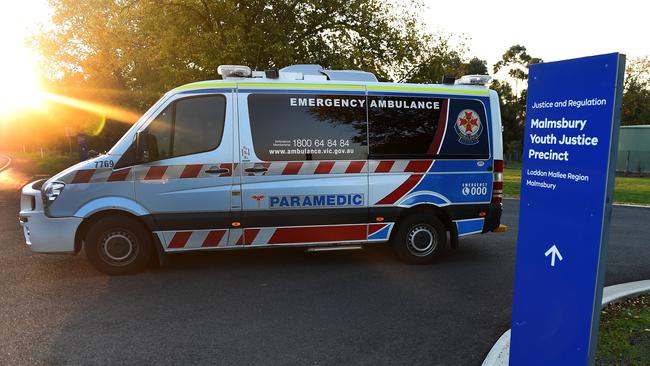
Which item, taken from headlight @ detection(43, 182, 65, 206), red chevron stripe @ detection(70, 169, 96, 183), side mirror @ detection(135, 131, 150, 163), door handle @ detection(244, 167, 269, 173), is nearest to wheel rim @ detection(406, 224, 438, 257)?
door handle @ detection(244, 167, 269, 173)

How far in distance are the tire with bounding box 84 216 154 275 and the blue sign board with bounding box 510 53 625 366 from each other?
445cm

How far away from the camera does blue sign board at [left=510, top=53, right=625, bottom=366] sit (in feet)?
7.95

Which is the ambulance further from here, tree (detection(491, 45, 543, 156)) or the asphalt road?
tree (detection(491, 45, 543, 156))

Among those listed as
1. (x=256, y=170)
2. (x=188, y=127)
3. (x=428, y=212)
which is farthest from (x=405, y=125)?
(x=188, y=127)

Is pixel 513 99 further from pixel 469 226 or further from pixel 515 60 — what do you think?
pixel 469 226

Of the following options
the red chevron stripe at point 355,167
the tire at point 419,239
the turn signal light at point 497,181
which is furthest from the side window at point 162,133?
the turn signal light at point 497,181

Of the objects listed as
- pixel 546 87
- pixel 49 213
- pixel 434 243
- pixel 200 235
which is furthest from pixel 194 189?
pixel 546 87

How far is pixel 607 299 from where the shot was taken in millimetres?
4801

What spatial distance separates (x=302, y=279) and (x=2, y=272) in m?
3.76

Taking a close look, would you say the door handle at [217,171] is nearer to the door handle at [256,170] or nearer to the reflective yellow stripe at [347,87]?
the door handle at [256,170]

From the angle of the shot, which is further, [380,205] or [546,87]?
[380,205]

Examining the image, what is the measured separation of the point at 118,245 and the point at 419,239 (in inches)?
152

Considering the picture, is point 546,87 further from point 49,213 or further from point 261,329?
point 49,213

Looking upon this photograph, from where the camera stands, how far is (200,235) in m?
5.88
